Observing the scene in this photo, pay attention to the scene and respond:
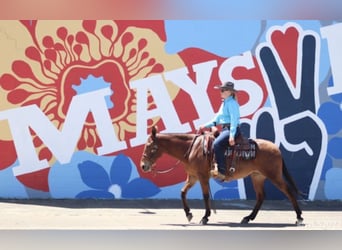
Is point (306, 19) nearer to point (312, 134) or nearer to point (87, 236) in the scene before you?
point (312, 134)

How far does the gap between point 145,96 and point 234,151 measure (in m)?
3.29

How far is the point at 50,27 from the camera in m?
13.7

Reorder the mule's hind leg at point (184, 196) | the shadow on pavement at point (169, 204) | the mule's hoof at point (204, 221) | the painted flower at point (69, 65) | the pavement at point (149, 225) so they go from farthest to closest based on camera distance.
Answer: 1. the painted flower at point (69, 65)
2. the shadow on pavement at point (169, 204)
3. the mule's hind leg at point (184, 196)
4. the mule's hoof at point (204, 221)
5. the pavement at point (149, 225)

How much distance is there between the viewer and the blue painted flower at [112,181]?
13742 millimetres

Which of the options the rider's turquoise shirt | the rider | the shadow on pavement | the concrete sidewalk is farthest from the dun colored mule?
the shadow on pavement

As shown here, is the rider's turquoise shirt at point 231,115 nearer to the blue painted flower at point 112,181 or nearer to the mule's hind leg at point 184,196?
the mule's hind leg at point 184,196

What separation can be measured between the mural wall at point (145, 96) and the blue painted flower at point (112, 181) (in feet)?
0.07

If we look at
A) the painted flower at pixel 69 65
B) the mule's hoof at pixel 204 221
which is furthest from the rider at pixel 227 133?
the painted flower at pixel 69 65

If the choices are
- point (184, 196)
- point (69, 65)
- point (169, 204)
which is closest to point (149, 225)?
point (184, 196)

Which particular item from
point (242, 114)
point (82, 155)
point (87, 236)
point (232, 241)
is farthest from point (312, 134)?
point (87, 236)

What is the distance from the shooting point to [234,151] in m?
11.1

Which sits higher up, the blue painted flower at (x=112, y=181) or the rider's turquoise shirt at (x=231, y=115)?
the rider's turquoise shirt at (x=231, y=115)

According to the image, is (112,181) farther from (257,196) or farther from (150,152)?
(257,196)

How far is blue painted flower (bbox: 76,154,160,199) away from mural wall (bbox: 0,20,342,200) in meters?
0.02
